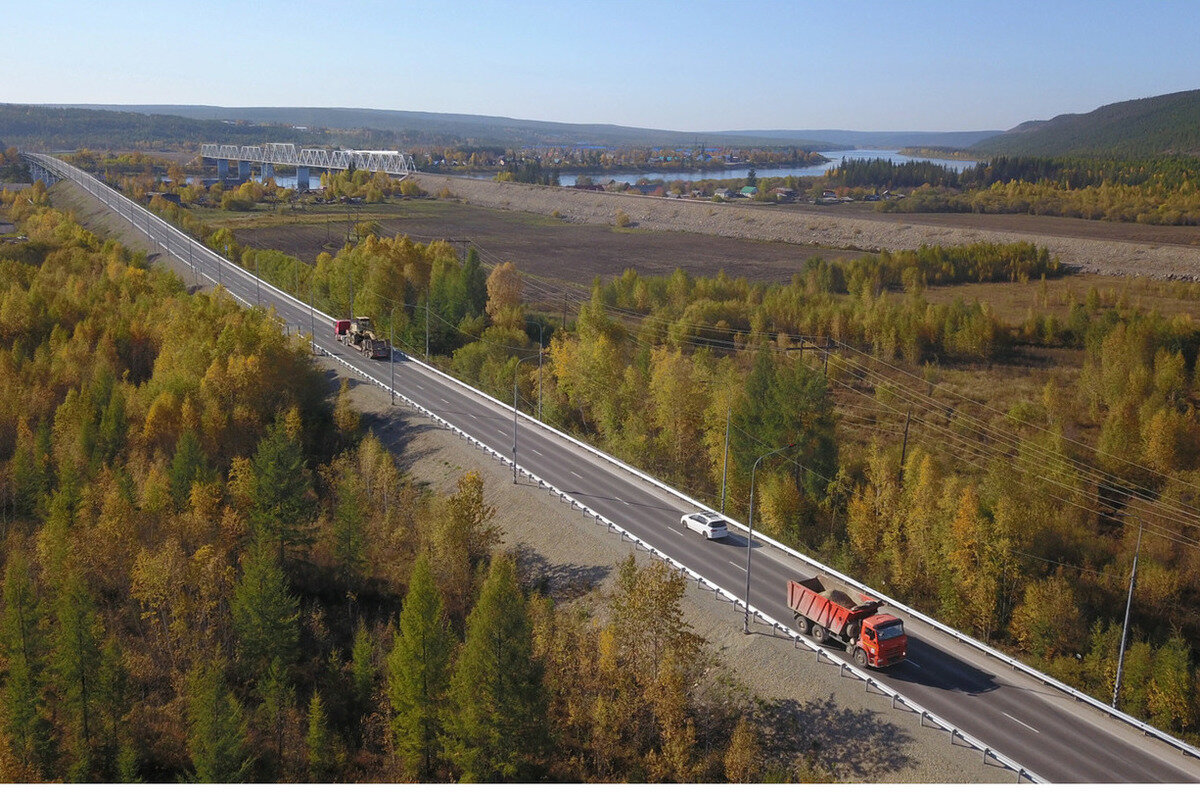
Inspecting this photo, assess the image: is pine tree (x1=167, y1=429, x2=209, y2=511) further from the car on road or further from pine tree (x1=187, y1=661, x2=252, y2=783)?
the car on road

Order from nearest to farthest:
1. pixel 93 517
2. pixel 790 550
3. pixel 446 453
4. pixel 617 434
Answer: pixel 790 550 → pixel 93 517 → pixel 446 453 → pixel 617 434

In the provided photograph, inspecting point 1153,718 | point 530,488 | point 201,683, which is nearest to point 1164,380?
point 1153,718

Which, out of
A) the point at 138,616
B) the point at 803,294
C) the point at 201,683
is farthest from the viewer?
the point at 803,294

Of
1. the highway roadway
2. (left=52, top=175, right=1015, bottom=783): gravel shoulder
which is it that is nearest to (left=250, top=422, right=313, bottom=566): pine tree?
(left=52, top=175, right=1015, bottom=783): gravel shoulder

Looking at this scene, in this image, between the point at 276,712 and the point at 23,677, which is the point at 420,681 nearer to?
the point at 276,712

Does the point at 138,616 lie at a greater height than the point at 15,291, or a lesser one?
lesser

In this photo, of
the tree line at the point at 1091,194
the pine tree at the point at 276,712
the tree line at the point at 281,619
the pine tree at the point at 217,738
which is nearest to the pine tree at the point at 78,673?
the tree line at the point at 281,619

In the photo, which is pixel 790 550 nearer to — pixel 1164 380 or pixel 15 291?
pixel 1164 380

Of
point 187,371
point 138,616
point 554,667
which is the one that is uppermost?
point 187,371
